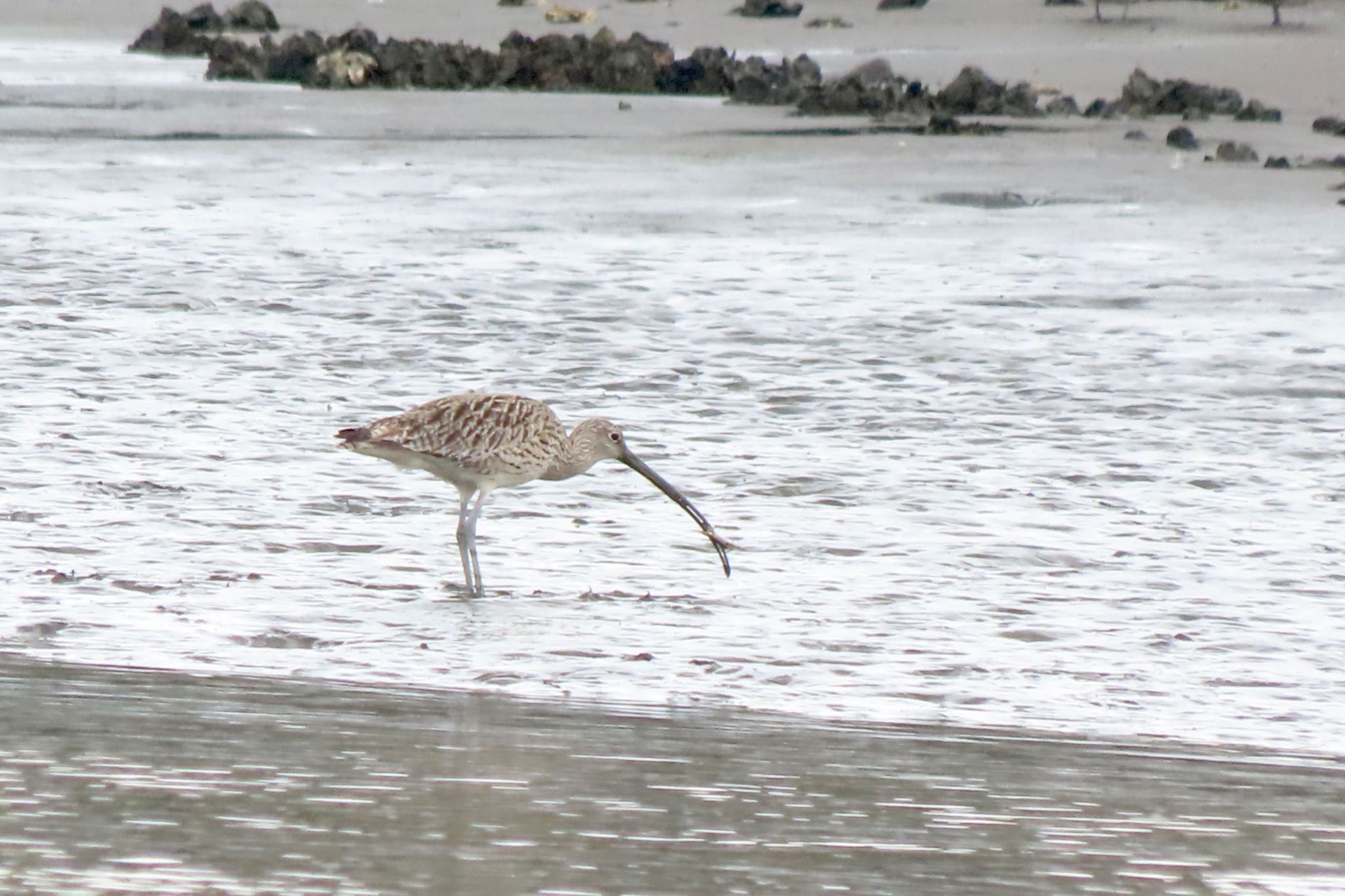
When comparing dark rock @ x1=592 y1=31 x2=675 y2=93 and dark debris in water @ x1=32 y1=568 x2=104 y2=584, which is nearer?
dark debris in water @ x1=32 y1=568 x2=104 y2=584

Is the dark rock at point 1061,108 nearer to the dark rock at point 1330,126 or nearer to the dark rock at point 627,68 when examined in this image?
the dark rock at point 1330,126

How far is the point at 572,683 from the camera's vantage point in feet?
20.7

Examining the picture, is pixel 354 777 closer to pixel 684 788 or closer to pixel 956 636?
pixel 684 788

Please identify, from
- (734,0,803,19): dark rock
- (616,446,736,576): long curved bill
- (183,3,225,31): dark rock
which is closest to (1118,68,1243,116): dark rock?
(734,0,803,19): dark rock

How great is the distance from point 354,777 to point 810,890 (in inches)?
46.2

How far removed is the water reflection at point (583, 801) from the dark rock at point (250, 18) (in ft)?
68.8

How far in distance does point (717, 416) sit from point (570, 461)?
1.86m

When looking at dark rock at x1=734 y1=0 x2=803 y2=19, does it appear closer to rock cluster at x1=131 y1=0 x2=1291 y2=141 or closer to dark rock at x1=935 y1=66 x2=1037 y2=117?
rock cluster at x1=131 y1=0 x2=1291 y2=141

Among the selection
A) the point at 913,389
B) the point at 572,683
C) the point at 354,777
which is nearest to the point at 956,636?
the point at 572,683

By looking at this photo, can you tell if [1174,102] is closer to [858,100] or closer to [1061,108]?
[1061,108]

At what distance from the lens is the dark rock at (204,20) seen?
85.3ft

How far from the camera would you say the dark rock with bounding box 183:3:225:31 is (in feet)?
85.3

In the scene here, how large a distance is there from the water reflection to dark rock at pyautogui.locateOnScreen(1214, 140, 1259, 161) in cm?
1111

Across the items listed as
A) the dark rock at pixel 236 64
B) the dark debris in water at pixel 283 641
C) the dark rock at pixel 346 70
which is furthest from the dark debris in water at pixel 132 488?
the dark rock at pixel 236 64
